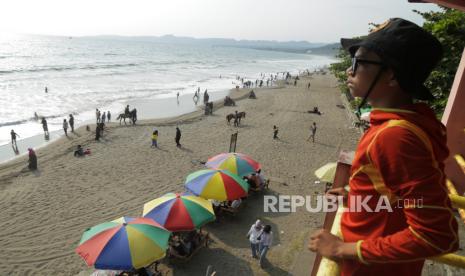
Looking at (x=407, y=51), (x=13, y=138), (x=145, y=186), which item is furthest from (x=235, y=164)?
(x=13, y=138)

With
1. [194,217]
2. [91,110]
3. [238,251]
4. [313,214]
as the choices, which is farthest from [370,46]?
[91,110]

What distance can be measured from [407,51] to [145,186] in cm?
1498

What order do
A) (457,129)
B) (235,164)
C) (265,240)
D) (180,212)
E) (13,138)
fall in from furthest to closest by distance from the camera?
1. (13,138)
2. (235,164)
3. (180,212)
4. (265,240)
5. (457,129)

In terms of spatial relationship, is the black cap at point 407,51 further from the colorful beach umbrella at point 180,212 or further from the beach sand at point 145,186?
the colorful beach umbrella at point 180,212

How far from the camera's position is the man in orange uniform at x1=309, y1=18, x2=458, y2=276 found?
116 centimetres

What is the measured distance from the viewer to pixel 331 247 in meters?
1.37

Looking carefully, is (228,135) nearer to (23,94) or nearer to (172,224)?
(172,224)

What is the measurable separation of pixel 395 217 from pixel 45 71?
68.1 metres

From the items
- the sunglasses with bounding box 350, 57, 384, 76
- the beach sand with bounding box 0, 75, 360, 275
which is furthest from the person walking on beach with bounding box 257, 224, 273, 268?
the sunglasses with bounding box 350, 57, 384, 76

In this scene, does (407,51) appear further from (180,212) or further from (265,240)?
(180,212)

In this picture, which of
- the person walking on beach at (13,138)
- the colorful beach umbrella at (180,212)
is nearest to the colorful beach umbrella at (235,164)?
the colorful beach umbrella at (180,212)

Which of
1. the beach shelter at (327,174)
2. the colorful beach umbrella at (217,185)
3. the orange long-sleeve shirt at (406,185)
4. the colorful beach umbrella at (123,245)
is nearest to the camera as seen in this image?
the orange long-sleeve shirt at (406,185)

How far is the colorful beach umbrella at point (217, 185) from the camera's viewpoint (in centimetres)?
1100

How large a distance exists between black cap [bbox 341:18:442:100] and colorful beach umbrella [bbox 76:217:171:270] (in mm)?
7233
